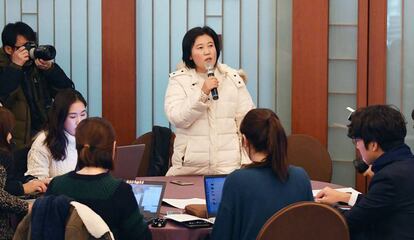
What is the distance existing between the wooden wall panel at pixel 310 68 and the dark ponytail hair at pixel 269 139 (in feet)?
8.79

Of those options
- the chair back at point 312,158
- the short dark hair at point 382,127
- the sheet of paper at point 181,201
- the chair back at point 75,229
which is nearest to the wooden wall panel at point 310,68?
the chair back at point 312,158

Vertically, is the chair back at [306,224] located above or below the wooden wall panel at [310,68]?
below

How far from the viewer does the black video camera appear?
16.3ft

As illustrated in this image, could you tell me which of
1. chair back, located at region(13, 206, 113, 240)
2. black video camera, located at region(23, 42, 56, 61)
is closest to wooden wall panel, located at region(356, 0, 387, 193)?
black video camera, located at region(23, 42, 56, 61)

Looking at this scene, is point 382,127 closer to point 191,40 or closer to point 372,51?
point 191,40

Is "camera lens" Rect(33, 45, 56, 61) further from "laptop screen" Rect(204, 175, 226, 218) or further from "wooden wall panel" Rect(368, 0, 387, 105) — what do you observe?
"wooden wall panel" Rect(368, 0, 387, 105)

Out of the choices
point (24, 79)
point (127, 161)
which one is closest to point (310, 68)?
point (24, 79)

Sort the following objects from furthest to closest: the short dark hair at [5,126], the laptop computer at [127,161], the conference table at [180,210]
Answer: the laptop computer at [127,161]
the short dark hair at [5,126]
the conference table at [180,210]

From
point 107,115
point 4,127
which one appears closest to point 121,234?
point 4,127

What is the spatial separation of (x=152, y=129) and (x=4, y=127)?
78.4 inches

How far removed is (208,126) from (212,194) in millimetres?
1110

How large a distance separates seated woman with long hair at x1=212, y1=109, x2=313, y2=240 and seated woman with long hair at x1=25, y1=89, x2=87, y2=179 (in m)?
1.28

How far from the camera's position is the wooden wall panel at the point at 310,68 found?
223 inches

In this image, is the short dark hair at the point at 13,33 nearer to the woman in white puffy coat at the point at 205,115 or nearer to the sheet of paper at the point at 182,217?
the woman in white puffy coat at the point at 205,115
